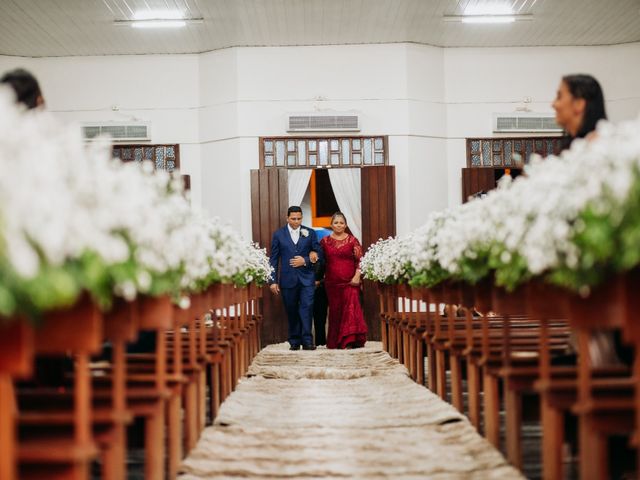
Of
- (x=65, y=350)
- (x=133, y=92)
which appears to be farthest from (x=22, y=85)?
(x=133, y=92)

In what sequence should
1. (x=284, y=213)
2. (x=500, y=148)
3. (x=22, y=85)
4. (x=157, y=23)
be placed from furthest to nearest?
1. (x=500, y=148)
2. (x=284, y=213)
3. (x=157, y=23)
4. (x=22, y=85)

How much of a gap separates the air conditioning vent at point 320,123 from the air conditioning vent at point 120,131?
2182 mm

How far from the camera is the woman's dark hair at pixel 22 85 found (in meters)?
4.32

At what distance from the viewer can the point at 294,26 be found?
12766mm

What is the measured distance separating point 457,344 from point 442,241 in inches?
45.1

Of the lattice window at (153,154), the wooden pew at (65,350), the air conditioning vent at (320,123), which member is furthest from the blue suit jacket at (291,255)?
the wooden pew at (65,350)

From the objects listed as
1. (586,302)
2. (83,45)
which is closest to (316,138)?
(83,45)

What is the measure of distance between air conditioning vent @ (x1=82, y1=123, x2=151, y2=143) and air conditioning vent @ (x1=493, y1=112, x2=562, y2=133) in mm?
5183

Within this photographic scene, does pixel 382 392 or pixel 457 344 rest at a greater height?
pixel 457 344

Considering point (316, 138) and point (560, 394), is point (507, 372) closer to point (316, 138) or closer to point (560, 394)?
point (560, 394)

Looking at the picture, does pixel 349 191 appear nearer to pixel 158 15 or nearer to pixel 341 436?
pixel 158 15

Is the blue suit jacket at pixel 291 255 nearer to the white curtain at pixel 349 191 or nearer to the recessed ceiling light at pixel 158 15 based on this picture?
the white curtain at pixel 349 191

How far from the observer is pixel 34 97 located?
4.41m

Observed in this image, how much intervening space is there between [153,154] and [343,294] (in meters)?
3.96
